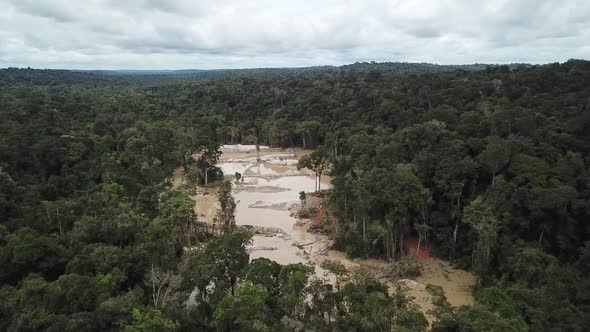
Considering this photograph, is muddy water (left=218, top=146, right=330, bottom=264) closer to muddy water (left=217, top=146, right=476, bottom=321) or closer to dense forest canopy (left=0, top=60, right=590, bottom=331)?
muddy water (left=217, top=146, right=476, bottom=321)

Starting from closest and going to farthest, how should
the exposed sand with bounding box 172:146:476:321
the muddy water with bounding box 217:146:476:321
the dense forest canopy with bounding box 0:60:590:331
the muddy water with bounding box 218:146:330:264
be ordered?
1. the dense forest canopy with bounding box 0:60:590:331
2. the muddy water with bounding box 217:146:476:321
3. the exposed sand with bounding box 172:146:476:321
4. the muddy water with bounding box 218:146:330:264

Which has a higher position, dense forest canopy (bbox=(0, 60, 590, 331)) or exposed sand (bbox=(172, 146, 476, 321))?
dense forest canopy (bbox=(0, 60, 590, 331))

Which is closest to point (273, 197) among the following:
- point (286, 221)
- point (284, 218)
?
point (284, 218)

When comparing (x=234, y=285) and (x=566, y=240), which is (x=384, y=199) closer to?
(x=566, y=240)

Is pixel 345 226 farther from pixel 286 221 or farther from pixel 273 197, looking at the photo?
pixel 273 197

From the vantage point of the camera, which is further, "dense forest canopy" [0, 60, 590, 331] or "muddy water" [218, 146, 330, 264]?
"muddy water" [218, 146, 330, 264]

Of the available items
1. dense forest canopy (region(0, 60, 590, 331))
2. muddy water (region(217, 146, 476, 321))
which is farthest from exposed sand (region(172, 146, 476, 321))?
dense forest canopy (region(0, 60, 590, 331))

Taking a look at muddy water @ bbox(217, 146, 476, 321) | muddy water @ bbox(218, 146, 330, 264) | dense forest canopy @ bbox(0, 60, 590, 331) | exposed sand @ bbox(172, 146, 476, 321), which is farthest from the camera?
muddy water @ bbox(218, 146, 330, 264)

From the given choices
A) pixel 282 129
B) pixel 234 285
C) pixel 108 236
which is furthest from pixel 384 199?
pixel 282 129
